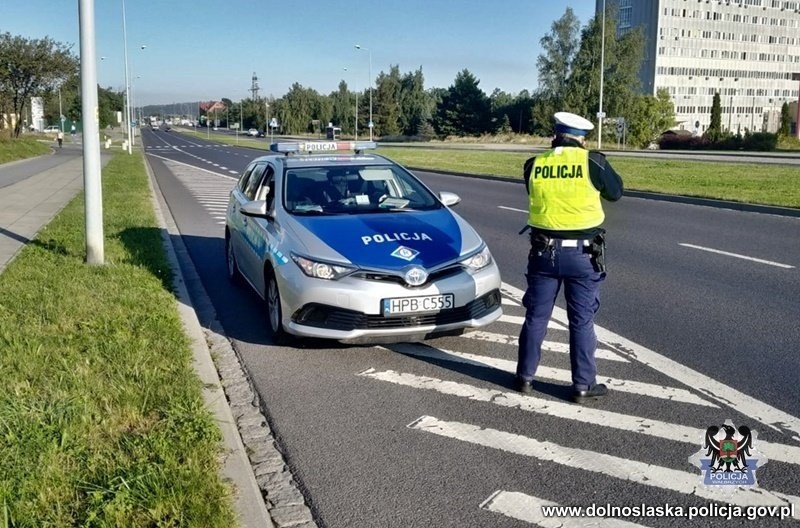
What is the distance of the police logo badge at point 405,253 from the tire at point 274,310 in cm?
101

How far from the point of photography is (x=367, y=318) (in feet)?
18.9

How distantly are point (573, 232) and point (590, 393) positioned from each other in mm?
1025

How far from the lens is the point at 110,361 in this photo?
5426 mm

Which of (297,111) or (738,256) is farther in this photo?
(297,111)

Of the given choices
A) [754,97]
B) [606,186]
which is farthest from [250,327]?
[754,97]

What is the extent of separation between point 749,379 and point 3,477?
4509mm

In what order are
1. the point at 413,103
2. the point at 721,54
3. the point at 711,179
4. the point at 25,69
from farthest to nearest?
the point at 721,54
the point at 413,103
the point at 25,69
the point at 711,179

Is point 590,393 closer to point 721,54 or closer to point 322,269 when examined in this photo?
point 322,269

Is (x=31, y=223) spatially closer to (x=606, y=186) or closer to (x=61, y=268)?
(x=61, y=268)

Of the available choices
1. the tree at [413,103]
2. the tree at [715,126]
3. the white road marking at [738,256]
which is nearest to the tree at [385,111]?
the tree at [413,103]

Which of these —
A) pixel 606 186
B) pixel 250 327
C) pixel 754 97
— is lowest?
pixel 250 327

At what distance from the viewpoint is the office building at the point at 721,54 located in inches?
4528

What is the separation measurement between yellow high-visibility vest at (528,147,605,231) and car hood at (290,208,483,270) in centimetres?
129

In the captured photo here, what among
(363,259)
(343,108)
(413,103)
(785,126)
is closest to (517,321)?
(363,259)
